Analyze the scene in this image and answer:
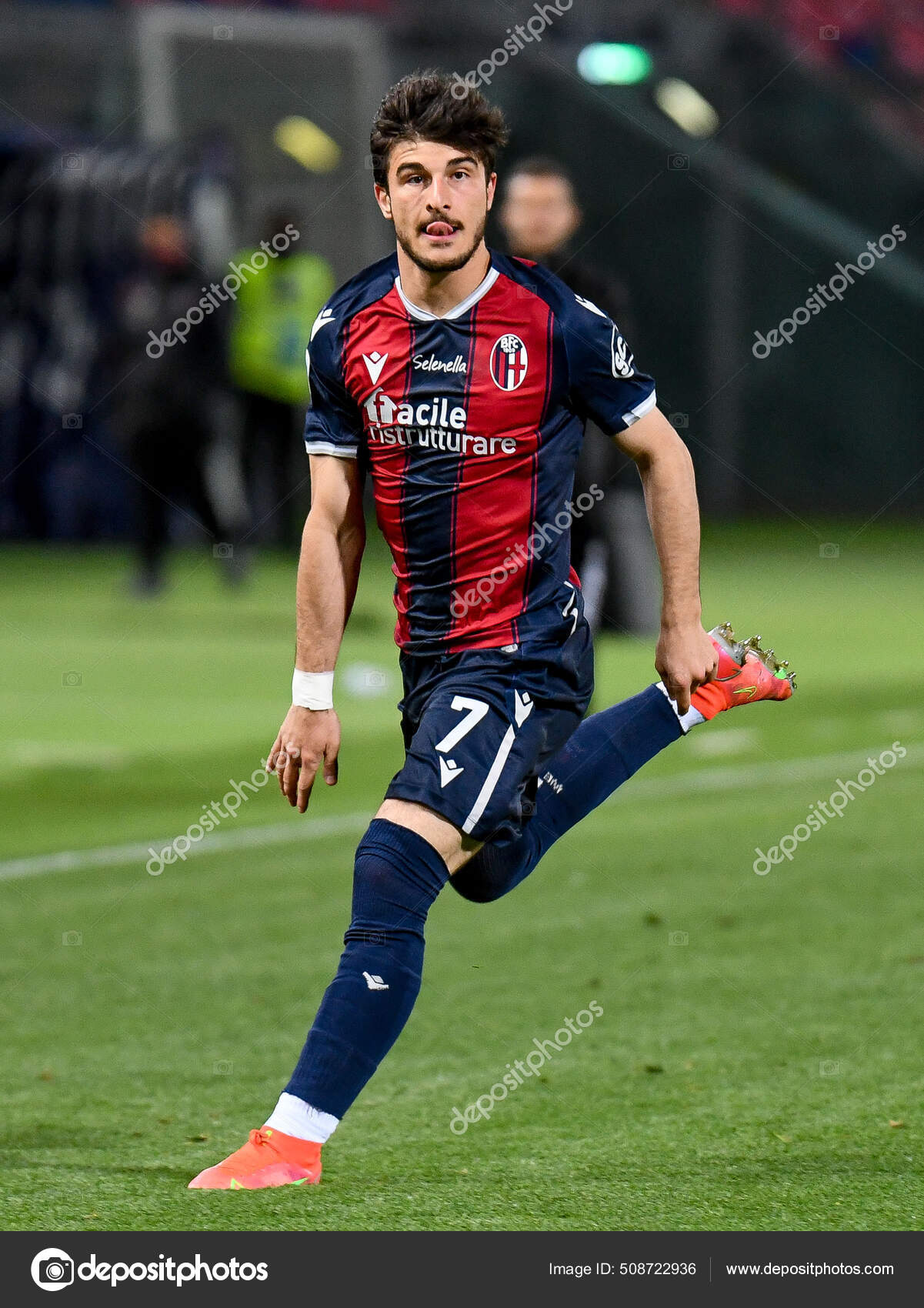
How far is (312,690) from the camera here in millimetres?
4055

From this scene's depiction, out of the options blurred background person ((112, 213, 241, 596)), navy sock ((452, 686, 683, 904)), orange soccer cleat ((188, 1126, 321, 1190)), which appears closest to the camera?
orange soccer cleat ((188, 1126, 321, 1190))

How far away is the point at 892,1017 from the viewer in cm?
524

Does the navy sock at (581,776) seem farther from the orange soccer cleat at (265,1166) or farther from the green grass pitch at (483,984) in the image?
the orange soccer cleat at (265,1166)

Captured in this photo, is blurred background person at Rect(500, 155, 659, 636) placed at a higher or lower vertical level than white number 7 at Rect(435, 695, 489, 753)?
higher

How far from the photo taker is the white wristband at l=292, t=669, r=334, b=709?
405 centimetres

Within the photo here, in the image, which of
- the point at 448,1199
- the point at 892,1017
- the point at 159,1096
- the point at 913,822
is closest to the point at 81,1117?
the point at 159,1096

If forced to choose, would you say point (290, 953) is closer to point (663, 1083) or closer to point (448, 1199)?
point (663, 1083)

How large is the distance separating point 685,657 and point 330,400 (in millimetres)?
871

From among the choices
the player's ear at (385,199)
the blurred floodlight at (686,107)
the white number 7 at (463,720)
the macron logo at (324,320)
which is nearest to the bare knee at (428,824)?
the white number 7 at (463,720)

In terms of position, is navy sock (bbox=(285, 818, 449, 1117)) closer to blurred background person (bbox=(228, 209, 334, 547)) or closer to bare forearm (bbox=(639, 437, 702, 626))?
bare forearm (bbox=(639, 437, 702, 626))

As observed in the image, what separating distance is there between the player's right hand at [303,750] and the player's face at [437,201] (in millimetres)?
896

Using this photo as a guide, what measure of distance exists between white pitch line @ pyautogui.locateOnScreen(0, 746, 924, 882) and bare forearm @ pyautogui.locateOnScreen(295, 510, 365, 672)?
3446mm
